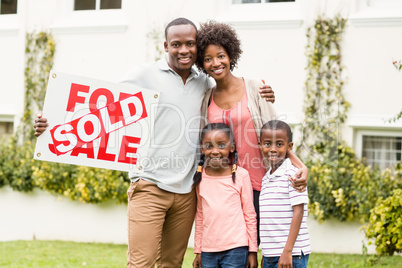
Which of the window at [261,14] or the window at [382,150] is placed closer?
the window at [382,150]

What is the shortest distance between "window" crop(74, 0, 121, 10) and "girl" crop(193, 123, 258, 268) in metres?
5.12

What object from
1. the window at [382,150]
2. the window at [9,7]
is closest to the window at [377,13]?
the window at [382,150]

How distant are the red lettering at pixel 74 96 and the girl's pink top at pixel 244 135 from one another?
87 centimetres

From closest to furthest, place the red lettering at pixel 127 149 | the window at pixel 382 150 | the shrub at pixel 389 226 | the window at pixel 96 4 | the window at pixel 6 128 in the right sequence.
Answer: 1. the red lettering at pixel 127 149
2. the shrub at pixel 389 226
3. the window at pixel 382 150
4. the window at pixel 96 4
5. the window at pixel 6 128

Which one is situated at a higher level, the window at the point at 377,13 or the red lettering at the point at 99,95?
the window at the point at 377,13

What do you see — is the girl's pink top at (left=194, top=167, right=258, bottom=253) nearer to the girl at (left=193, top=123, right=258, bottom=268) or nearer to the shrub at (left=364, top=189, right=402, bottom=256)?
the girl at (left=193, top=123, right=258, bottom=268)

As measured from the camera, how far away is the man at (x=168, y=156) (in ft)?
11.7

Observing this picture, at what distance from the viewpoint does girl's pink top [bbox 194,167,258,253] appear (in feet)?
11.3

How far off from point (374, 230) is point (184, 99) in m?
2.82

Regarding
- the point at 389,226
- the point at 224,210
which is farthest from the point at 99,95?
the point at 389,226

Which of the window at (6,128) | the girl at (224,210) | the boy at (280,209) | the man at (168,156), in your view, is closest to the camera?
the boy at (280,209)

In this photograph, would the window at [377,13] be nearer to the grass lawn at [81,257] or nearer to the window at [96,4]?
the grass lawn at [81,257]

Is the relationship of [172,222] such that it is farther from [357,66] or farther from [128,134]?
[357,66]

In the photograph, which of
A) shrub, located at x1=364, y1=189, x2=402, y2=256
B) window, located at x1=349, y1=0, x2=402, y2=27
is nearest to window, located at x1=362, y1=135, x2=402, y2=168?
window, located at x1=349, y1=0, x2=402, y2=27
